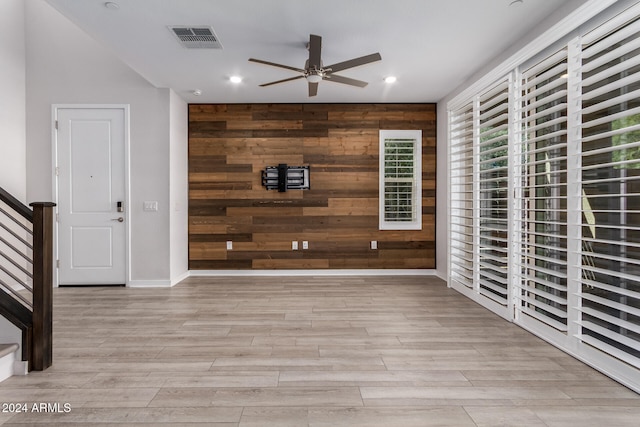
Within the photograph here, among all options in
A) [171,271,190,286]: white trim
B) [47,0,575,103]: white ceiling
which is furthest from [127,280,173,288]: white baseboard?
[47,0,575,103]: white ceiling

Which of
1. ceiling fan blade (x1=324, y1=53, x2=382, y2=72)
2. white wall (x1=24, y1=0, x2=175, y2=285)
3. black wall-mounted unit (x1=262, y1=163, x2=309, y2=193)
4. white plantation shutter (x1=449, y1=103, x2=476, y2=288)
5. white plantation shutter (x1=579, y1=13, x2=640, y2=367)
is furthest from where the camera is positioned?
black wall-mounted unit (x1=262, y1=163, x2=309, y2=193)

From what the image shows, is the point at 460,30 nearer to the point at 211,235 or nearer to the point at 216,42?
the point at 216,42

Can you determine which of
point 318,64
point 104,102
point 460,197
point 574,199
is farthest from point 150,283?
point 574,199

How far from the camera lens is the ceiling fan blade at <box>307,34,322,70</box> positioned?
3.00 metres

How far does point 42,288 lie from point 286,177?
3661mm

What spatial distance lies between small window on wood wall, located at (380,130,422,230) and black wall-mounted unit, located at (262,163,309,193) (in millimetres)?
1275

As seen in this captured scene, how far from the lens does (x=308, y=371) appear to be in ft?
8.16

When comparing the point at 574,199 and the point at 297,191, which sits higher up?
the point at 297,191

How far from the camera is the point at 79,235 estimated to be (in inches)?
200

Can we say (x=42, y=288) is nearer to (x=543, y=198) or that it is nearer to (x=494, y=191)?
(x=543, y=198)

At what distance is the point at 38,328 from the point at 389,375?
245 cm

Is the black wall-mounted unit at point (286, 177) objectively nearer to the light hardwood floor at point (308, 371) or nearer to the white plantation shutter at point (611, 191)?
the light hardwood floor at point (308, 371)

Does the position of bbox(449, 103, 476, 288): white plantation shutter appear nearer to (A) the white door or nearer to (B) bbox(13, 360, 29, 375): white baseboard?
(B) bbox(13, 360, 29, 375): white baseboard

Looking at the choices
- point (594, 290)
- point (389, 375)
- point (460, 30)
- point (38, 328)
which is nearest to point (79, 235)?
point (38, 328)
